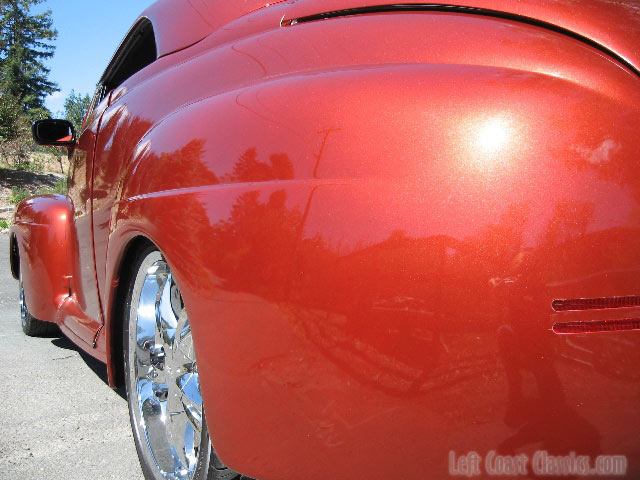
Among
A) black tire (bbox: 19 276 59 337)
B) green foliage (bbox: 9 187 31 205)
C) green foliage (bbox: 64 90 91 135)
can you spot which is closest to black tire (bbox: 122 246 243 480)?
black tire (bbox: 19 276 59 337)

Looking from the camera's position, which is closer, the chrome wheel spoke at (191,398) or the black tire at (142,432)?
the black tire at (142,432)

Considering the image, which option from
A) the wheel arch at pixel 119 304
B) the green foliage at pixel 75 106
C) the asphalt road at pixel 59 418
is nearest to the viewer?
the wheel arch at pixel 119 304

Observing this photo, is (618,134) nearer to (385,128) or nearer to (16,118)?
(385,128)

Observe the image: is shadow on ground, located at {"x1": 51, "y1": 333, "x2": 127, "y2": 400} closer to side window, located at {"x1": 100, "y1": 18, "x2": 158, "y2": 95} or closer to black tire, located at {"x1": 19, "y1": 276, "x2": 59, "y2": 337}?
black tire, located at {"x1": 19, "y1": 276, "x2": 59, "y2": 337}

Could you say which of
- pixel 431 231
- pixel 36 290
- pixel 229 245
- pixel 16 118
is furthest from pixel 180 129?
pixel 16 118

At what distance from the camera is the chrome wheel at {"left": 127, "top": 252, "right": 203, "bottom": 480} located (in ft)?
6.26

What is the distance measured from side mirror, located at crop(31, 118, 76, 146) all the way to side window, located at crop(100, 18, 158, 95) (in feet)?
1.20

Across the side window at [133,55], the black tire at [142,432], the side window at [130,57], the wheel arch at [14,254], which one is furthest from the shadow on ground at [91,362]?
the side window at [133,55]

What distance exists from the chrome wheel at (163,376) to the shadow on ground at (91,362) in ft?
3.28

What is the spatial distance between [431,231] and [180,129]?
0.86 m

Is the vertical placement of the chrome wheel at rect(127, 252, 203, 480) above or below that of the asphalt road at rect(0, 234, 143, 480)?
above

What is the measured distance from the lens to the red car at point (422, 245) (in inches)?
47.1

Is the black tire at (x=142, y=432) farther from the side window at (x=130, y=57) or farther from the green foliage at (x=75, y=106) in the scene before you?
the green foliage at (x=75, y=106)

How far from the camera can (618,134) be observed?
1234 mm
